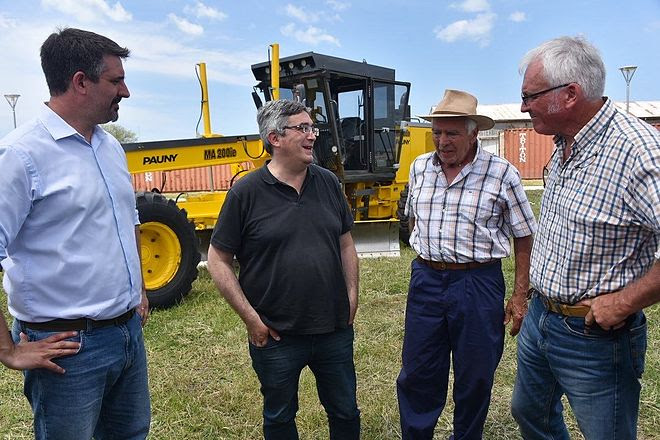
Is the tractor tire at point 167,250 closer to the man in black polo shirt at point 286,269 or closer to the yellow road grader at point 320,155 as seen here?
the yellow road grader at point 320,155

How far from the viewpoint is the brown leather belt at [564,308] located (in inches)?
74.5

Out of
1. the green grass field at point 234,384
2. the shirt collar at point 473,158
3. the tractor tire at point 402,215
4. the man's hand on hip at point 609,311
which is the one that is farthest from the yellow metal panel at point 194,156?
the man's hand on hip at point 609,311

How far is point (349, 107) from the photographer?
24.8 ft

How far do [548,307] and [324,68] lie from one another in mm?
5554

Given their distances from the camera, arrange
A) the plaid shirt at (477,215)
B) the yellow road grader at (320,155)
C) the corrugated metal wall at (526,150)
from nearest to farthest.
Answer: the plaid shirt at (477,215)
the yellow road grader at (320,155)
the corrugated metal wall at (526,150)

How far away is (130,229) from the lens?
80.0 inches

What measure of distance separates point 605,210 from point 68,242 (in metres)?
1.77

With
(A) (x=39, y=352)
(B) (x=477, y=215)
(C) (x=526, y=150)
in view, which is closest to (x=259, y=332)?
(A) (x=39, y=352)

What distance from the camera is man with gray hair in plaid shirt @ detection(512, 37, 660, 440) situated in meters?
1.74

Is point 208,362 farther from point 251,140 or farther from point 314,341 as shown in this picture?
point 251,140

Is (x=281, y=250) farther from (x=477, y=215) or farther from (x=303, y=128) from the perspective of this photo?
(x=477, y=215)

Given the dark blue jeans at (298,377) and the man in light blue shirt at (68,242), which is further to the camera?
the dark blue jeans at (298,377)

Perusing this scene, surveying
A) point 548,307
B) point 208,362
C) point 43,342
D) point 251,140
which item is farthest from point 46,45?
point 251,140

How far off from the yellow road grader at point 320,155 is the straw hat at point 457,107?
3.30 meters
